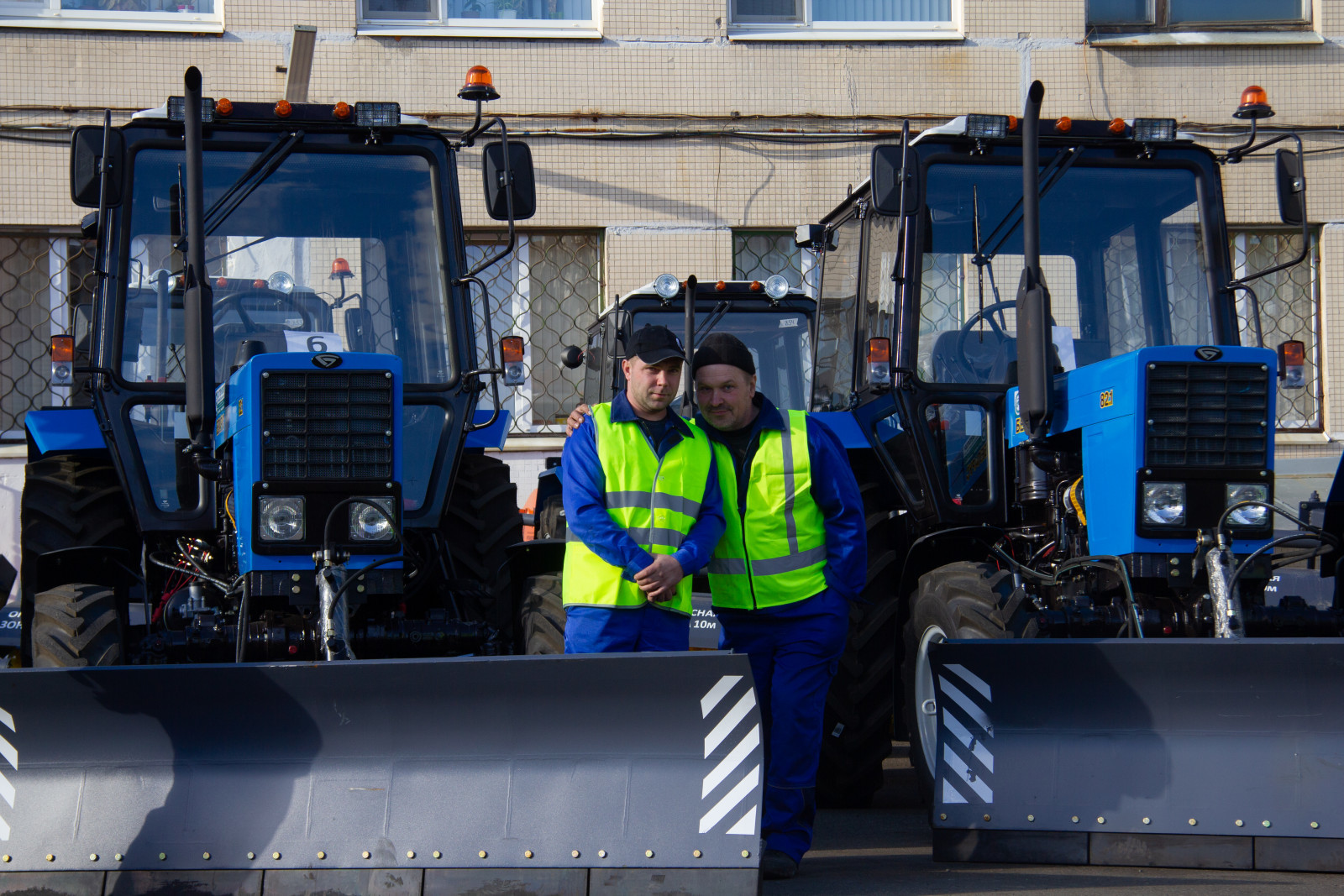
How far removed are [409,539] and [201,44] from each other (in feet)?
21.5

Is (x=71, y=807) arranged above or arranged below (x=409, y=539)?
below

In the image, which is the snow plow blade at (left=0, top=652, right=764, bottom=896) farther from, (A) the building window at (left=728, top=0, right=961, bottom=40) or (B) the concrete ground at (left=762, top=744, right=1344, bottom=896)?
(A) the building window at (left=728, top=0, right=961, bottom=40)

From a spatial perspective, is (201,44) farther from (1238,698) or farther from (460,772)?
(1238,698)

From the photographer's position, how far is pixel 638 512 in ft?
14.9

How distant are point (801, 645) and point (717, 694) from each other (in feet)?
1.80

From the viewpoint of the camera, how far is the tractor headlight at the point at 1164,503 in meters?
5.19

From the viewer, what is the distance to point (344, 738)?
4.27 m

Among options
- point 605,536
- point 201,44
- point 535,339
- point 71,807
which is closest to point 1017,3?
point 535,339

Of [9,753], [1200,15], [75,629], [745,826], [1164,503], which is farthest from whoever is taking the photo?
[1200,15]

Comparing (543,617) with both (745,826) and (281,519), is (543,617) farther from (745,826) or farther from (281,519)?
(745,826)

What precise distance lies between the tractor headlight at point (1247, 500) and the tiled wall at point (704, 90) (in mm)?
6478

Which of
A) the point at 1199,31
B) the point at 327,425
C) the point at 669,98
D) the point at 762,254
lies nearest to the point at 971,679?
the point at 327,425

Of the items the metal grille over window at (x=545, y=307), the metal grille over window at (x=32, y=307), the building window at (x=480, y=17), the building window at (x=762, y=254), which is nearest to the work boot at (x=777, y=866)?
the metal grille over window at (x=545, y=307)

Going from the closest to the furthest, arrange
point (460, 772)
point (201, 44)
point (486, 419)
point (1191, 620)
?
point (460, 772), point (1191, 620), point (486, 419), point (201, 44)
